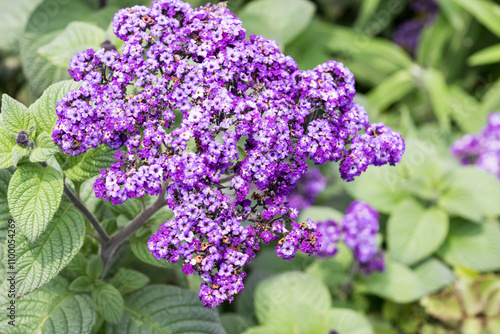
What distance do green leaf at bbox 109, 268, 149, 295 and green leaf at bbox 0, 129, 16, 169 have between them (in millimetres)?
714

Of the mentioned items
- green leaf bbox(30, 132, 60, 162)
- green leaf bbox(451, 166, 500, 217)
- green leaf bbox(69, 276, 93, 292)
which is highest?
green leaf bbox(30, 132, 60, 162)

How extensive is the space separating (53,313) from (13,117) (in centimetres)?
76

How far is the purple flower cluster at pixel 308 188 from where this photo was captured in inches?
140

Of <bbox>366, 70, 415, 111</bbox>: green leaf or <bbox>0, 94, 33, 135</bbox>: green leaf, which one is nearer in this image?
<bbox>0, 94, 33, 135</bbox>: green leaf

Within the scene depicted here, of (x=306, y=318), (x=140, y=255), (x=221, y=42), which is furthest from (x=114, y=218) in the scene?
(x=306, y=318)

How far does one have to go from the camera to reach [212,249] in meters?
1.54

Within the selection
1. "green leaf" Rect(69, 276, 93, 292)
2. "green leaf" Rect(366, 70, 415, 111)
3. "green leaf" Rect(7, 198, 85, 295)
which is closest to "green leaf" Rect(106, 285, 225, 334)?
"green leaf" Rect(69, 276, 93, 292)

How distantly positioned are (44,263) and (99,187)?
388mm

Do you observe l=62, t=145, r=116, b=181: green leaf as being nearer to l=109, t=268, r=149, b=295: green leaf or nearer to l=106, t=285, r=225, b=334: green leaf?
l=109, t=268, r=149, b=295: green leaf

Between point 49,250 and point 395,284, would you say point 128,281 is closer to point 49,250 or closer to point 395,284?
point 49,250

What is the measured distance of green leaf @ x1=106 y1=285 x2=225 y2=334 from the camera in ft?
7.12

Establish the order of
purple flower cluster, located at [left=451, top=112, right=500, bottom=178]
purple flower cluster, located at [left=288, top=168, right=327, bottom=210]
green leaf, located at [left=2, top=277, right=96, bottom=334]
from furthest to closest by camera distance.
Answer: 1. purple flower cluster, located at [left=451, top=112, right=500, bottom=178]
2. purple flower cluster, located at [left=288, top=168, right=327, bottom=210]
3. green leaf, located at [left=2, top=277, right=96, bottom=334]

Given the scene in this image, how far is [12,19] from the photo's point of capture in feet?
11.3

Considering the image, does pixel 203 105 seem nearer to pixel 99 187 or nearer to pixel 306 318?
pixel 99 187
